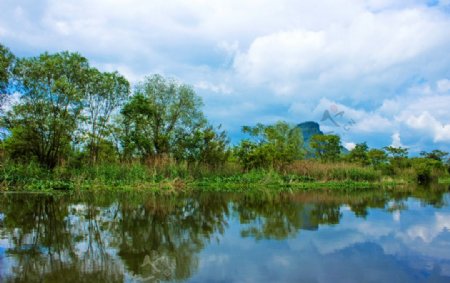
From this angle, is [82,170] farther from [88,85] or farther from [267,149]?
[267,149]

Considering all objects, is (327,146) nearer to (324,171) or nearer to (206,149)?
(324,171)

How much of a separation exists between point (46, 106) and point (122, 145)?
294 inches

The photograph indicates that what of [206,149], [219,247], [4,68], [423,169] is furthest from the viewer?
[423,169]

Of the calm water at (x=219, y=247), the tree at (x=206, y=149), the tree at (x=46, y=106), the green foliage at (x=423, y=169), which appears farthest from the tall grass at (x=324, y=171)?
the green foliage at (x=423, y=169)

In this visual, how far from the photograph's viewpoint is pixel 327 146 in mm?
42875

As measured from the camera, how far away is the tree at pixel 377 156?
45.4 m

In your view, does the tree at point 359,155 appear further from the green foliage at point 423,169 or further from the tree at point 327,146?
the green foliage at point 423,169

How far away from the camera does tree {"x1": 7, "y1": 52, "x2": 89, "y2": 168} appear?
66.5 ft

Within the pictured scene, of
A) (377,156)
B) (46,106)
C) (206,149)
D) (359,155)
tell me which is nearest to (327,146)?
(359,155)

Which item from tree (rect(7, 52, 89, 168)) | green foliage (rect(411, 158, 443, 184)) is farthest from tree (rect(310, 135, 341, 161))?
tree (rect(7, 52, 89, 168))

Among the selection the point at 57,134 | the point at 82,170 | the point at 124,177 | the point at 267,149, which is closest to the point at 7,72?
the point at 57,134

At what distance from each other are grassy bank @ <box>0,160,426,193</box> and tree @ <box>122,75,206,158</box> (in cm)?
563

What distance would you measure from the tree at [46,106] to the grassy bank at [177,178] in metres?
2.34

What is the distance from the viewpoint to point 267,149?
28.6 metres
